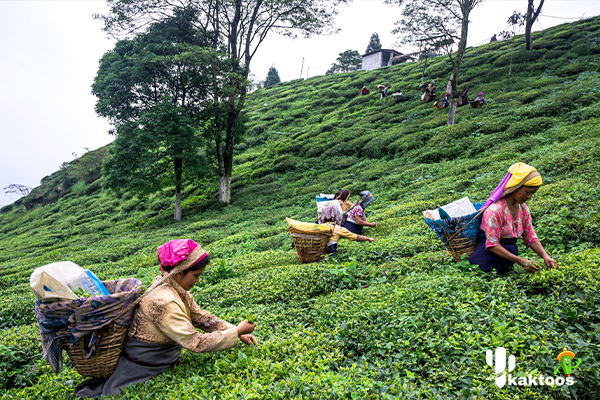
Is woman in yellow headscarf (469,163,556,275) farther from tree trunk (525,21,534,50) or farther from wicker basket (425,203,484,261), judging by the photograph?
tree trunk (525,21,534,50)

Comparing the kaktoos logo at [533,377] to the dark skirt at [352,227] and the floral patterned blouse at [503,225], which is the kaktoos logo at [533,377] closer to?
the floral patterned blouse at [503,225]

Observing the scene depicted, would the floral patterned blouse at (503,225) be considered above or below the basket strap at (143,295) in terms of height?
below

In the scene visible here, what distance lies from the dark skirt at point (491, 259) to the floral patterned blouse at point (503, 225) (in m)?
0.14

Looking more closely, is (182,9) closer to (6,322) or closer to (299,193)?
(299,193)

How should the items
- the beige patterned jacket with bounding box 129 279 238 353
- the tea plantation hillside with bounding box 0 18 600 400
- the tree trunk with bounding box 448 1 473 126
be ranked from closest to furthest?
the tea plantation hillside with bounding box 0 18 600 400 → the beige patterned jacket with bounding box 129 279 238 353 → the tree trunk with bounding box 448 1 473 126

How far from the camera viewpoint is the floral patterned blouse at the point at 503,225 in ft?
13.2

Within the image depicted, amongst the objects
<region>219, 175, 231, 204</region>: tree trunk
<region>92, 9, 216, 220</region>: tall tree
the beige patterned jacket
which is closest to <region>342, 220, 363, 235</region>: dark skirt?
the beige patterned jacket

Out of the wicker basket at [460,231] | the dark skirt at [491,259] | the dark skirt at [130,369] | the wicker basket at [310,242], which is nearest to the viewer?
the dark skirt at [130,369]

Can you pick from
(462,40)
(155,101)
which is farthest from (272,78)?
(462,40)

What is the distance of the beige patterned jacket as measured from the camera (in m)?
2.92

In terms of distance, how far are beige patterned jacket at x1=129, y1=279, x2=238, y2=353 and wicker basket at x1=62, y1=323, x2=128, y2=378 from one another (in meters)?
0.14

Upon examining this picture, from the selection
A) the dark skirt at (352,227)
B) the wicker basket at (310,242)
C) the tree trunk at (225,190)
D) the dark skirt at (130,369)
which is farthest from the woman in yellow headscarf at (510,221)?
the tree trunk at (225,190)

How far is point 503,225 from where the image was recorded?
4062mm

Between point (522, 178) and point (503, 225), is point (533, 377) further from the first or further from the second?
point (522, 178)
